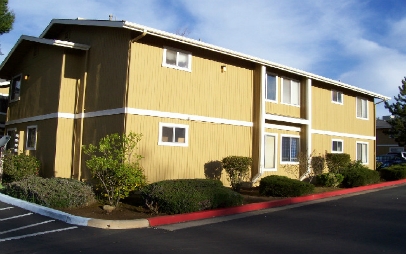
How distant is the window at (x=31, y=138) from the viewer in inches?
655

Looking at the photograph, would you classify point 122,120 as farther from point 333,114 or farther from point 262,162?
point 333,114

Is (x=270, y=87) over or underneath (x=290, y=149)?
over

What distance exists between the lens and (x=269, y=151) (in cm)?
1758

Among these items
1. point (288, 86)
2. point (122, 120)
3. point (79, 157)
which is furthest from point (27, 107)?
point (288, 86)

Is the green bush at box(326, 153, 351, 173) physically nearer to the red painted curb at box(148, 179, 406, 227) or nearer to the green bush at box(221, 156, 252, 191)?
the red painted curb at box(148, 179, 406, 227)

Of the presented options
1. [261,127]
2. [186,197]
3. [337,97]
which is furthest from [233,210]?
[337,97]

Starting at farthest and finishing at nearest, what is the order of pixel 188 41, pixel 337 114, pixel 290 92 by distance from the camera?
pixel 337 114, pixel 290 92, pixel 188 41

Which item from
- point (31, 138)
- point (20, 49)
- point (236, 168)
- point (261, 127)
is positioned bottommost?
point (236, 168)

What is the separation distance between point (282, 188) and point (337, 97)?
9673 millimetres

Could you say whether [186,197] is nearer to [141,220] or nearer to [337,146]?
[141,220]

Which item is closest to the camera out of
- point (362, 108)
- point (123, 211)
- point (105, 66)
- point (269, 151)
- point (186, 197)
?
point (186, 197)

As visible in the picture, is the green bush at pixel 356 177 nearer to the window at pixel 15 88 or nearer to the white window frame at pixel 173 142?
the white window frame at pixel 173 142

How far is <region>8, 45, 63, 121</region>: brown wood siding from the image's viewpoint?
1553 centimetres

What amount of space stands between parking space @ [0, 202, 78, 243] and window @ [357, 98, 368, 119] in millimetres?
18486
